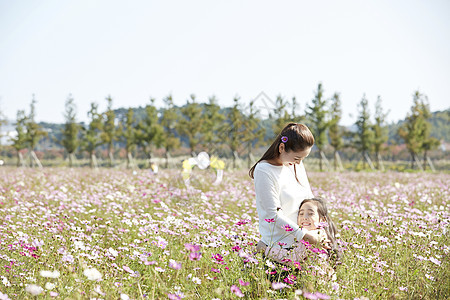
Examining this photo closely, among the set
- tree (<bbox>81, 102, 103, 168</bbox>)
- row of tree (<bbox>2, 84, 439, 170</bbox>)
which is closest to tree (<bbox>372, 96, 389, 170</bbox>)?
row of tree (<bbox>2, 84, 439, 170</bbox>)

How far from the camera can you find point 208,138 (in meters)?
30.4

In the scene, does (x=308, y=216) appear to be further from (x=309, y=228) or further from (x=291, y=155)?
(x=291, y=155)

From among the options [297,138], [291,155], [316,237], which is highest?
[297,138]

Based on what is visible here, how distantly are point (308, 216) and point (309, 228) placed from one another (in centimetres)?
9

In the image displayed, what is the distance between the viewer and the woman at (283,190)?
2704 mm

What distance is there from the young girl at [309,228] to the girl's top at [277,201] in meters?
0.06

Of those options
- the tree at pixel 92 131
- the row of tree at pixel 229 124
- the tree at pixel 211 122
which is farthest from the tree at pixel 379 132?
the tree at pixel 92 131

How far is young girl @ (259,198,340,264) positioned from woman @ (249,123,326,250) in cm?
5

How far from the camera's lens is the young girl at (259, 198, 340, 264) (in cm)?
262

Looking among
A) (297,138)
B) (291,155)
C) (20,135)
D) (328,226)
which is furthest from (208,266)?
(20,135)

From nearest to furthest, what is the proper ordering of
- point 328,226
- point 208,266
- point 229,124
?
1. point 328,226
2. point 208,266
3. point 229,124

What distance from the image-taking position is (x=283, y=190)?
2934 mm

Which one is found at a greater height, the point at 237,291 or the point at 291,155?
the point at 291,155

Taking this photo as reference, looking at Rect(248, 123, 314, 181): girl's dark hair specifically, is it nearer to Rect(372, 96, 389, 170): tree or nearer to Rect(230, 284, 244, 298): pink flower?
Rect(230, 284, 244, 298): pink flower
